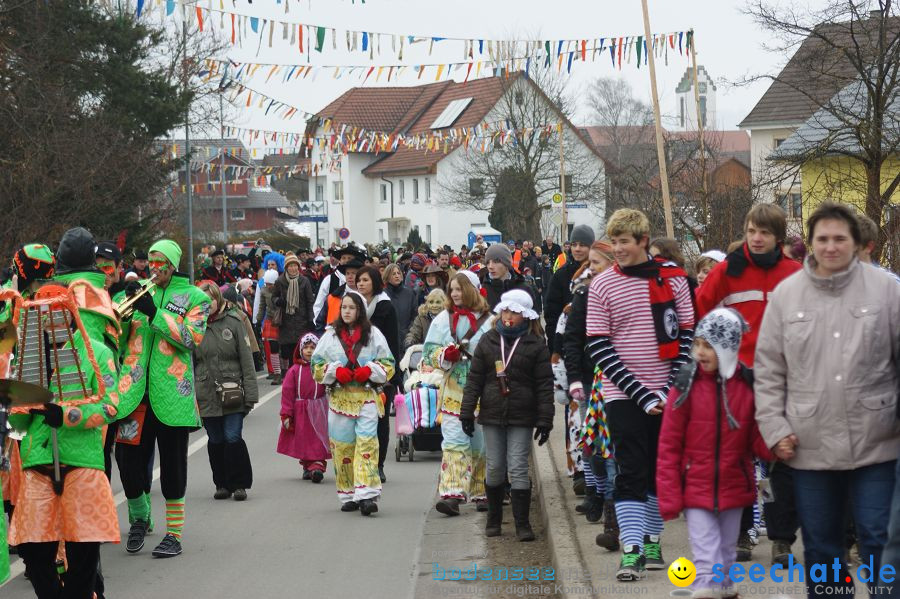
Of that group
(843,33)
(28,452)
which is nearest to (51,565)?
(28,452)

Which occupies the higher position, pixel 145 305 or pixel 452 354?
pixel 145 305

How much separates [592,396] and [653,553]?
116 cm

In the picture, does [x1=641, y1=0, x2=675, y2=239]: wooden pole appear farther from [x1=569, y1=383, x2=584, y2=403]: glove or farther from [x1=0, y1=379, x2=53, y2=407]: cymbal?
[x1=0, y1=379, x2=53, y2=407]: cymbal

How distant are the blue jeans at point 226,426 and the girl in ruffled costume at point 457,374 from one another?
67.0 inches

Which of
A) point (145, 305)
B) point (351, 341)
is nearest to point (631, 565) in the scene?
point (145, 305)

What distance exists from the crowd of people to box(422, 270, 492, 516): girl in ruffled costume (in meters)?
0.02

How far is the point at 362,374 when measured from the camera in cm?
975

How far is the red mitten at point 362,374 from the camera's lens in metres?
9.75

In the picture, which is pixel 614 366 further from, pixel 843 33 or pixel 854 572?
pixel 843 33

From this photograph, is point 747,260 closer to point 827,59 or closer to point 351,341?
point 351,341

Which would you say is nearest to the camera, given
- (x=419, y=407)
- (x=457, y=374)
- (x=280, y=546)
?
(x=280, y=546)

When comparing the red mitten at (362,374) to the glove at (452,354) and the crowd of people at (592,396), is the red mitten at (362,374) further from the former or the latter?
the glove at (452,354)

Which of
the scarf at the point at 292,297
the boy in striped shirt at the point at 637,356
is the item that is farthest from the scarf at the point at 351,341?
the scarf at the point at 292,297

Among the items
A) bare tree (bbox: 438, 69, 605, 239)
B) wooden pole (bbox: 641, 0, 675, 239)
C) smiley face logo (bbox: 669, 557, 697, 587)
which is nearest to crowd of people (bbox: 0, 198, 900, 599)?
smiley face logo (bbox: 669, 557, 697, 587)
